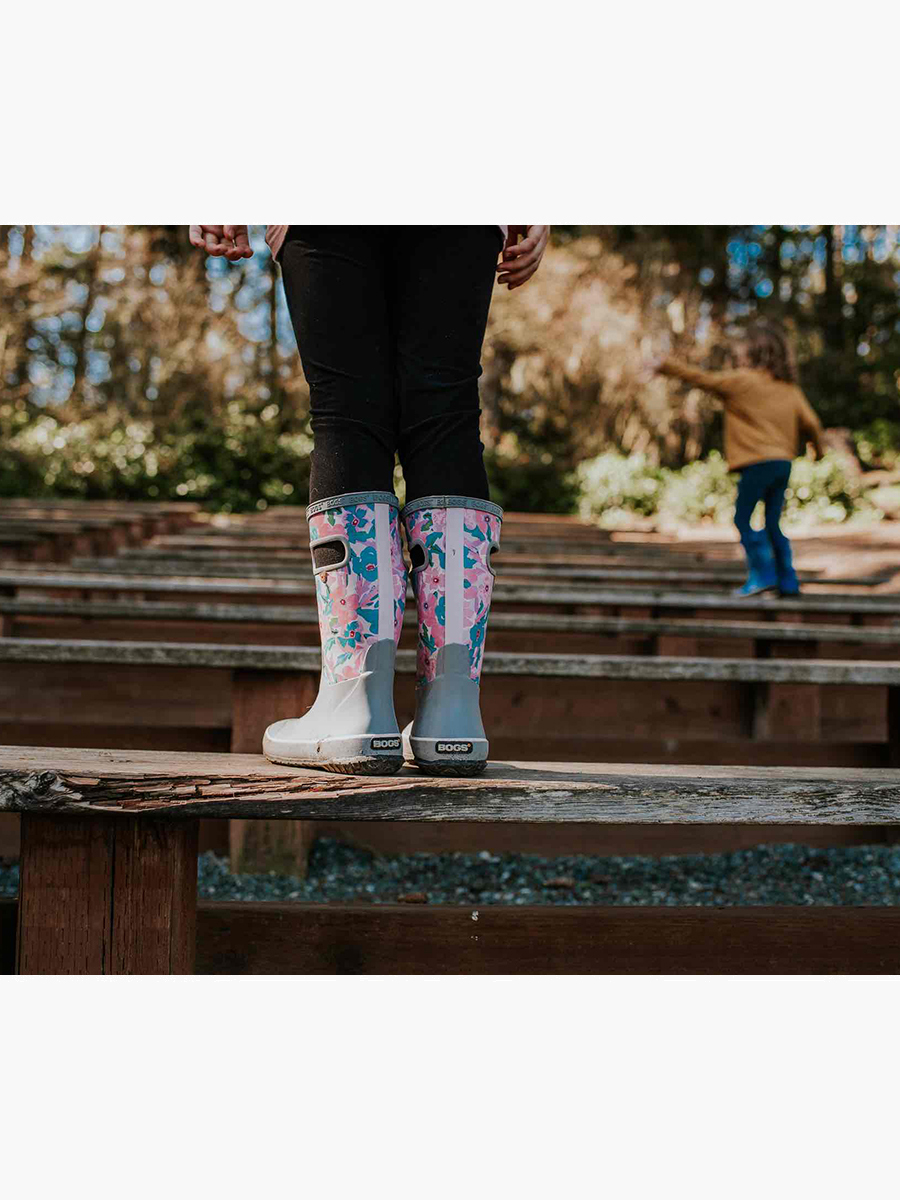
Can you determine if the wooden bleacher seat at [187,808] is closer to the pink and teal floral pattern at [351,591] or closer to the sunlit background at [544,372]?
the pink and teal floral pattern at [351,591]

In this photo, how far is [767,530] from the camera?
5109mm

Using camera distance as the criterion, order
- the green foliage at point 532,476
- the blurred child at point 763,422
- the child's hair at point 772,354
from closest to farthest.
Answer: the blurred child at point 763,422
the child's hair at point 772,354
the green foliage at point 532,476

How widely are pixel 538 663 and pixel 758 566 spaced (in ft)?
9.53

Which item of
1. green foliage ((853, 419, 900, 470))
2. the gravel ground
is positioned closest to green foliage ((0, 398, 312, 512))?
green foliage ((853, 419, 900, 470))

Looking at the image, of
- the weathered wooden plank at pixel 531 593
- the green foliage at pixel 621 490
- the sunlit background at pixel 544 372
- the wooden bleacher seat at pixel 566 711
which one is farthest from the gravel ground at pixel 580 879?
the green foliage at pixel 621 490

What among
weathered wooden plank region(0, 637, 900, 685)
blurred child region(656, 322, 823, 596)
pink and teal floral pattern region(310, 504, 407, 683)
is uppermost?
blurred child region(656, 322, 823, 596)

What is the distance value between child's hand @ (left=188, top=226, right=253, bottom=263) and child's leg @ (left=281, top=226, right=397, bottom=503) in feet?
0.57

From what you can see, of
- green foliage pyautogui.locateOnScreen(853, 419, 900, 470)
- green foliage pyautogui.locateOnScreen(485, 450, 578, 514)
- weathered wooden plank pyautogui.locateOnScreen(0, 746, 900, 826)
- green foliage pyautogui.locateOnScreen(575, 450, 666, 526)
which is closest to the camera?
weathered wooden plank pyautogui.locateOnScreen(0, 746, 900, 826)

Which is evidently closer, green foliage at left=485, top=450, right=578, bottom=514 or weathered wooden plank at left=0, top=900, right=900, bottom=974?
weathered wooden plank at left=0, top=900, right=900, bottom=974

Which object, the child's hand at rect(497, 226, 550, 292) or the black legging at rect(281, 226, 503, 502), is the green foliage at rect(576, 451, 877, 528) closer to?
the child's hand at rect(497, 226, 550, 292)

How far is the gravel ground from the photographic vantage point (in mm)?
2600

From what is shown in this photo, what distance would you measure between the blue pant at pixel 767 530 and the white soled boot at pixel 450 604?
3416 mm

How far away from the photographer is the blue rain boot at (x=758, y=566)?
4.77 m

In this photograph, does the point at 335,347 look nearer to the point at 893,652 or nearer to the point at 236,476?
the point at 893,652
